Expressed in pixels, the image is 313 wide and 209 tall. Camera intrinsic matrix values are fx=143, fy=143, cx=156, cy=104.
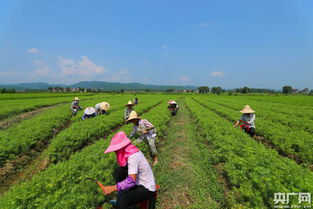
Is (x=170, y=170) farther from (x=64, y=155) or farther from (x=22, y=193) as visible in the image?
(x=64, y=155)

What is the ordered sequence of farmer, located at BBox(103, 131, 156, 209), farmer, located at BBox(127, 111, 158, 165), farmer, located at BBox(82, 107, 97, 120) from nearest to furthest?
farmer, located at BBox(103, 131, 156, 209) → farmer, located at BBox(127, 111, 158, 165) → farmer, located at BBox(82, 107, 97, 120)

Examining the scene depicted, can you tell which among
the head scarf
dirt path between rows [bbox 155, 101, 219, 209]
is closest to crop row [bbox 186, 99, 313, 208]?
dirt path between rows [bbox 155, 101, 219, 209]

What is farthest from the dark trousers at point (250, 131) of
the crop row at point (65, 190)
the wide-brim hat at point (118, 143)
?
the wide-brim hat at point (118, 143)

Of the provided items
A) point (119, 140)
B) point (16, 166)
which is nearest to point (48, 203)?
point (119, 140)

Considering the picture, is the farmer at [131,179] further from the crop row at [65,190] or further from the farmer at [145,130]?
the farmer at [145,130]

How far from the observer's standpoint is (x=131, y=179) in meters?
2.50

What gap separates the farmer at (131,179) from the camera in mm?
2539

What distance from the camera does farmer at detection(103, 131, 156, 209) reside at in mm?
2539

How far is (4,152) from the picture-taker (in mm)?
5477

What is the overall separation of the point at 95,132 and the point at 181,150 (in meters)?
4.86

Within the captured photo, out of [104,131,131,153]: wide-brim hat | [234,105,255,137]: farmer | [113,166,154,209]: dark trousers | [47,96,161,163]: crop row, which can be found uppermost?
[104,131,131,153]: wide-brim hat

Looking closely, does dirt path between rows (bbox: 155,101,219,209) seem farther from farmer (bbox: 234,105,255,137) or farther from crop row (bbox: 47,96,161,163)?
crop row (bbox: 47,96,161,163)

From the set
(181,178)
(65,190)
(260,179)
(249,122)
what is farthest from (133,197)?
(249,122)

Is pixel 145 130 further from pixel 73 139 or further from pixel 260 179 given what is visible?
pixel 73 139
